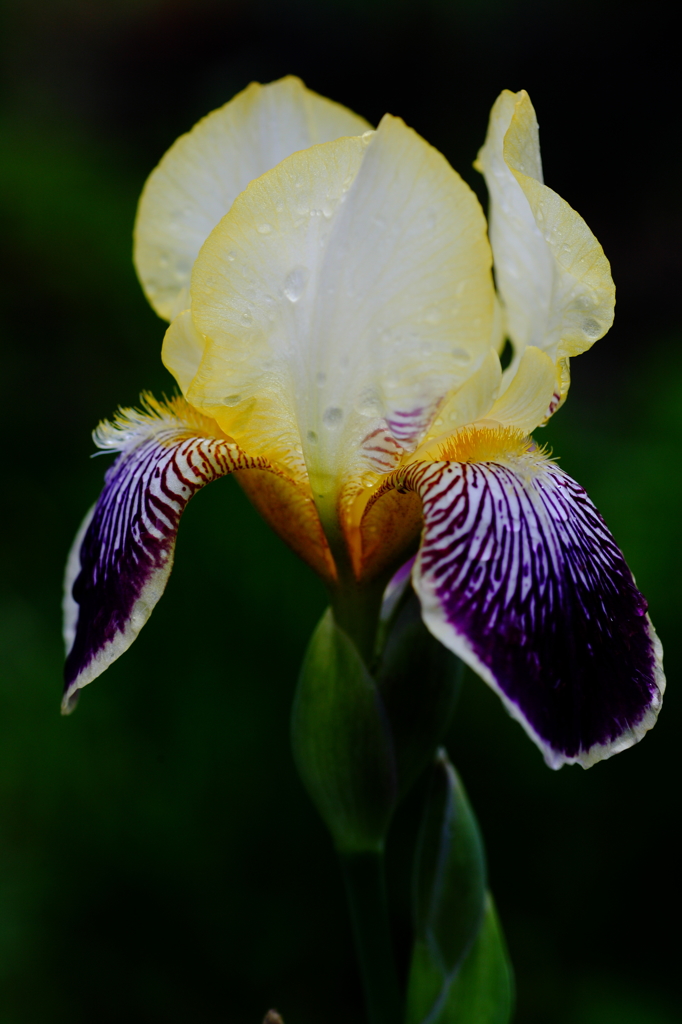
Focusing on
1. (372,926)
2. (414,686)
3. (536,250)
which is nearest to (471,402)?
(536,250)

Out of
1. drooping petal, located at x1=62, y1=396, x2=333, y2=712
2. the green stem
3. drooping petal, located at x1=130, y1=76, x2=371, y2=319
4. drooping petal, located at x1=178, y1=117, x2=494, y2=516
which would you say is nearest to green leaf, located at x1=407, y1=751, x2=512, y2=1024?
the green stem

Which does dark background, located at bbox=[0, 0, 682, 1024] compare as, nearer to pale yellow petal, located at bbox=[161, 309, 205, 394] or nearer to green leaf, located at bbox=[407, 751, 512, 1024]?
green leaf, located at bbox=[407, 751, 512, 1024]

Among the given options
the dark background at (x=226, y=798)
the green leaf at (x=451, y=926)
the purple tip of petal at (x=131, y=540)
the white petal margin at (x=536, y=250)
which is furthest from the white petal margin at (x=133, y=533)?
the dark background at (x=226, y=798)

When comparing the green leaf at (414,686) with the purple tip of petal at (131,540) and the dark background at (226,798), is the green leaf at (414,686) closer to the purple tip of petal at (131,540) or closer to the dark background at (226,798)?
the purple tip of petal at (131,540)

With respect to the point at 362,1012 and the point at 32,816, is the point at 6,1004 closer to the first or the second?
the point at 32,816

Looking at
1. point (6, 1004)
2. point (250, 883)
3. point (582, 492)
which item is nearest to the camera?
Answer: point (582, 492)

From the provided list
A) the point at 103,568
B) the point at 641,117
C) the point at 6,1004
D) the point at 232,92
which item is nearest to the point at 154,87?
the point at 232,92

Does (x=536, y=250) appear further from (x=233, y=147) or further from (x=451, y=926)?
(x=451, y=926)

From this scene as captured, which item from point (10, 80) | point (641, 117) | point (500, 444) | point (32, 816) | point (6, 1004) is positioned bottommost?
point (6, 1004)
